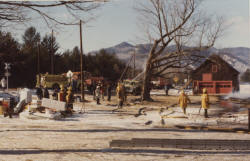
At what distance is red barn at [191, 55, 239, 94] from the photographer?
167 ft

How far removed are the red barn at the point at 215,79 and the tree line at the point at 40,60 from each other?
63.8ft

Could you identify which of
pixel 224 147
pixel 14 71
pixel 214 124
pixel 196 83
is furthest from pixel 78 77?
pixel 224 147

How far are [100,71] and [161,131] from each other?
54.2 meters

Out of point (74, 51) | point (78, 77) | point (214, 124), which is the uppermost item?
point (74, 51)

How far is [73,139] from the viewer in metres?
9.17

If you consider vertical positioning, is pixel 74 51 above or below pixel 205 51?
above

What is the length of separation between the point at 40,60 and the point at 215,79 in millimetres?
31584

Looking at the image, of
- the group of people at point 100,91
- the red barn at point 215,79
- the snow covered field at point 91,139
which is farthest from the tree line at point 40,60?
the snow covered field at point 91,139

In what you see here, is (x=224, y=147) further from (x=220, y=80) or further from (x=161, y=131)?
(x=220, y=80)

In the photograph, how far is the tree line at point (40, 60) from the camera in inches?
1859

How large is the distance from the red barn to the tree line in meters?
19.4

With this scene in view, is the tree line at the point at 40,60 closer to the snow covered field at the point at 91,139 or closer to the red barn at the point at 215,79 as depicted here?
the red barn at the point at 215,79

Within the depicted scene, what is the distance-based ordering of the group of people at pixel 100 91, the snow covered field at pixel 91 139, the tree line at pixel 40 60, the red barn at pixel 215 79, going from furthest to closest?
the red barn at pixel 215 79, the tree line at pixel 40 60, the group of people at pixel 100 91, the snow covered field at pixel 91 139

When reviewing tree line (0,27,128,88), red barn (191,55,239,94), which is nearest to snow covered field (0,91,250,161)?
tree line (0,27,128,88)
